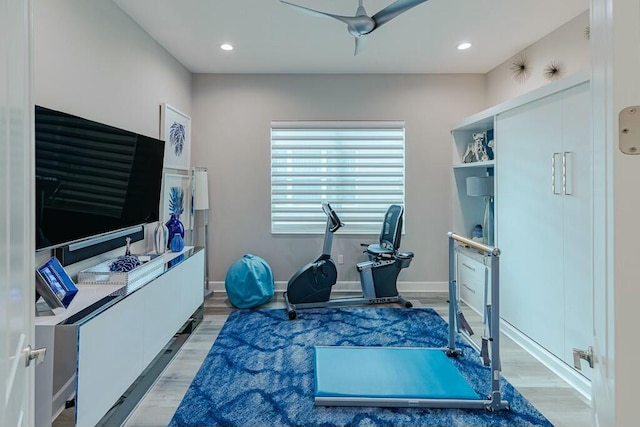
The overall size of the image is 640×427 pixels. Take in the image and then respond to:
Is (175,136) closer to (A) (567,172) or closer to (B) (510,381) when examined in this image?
(A) (567,172)

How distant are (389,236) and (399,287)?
87cm

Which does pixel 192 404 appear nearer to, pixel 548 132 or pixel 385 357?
pixel 385 357

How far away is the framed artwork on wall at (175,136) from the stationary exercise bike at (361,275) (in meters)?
1.72

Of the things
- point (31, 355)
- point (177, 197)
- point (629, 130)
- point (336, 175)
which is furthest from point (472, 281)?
point (31, 355)

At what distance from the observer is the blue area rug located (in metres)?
1.93

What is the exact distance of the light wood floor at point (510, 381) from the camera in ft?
6.39

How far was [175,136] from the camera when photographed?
3.65m

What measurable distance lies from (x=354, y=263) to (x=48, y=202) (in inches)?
129

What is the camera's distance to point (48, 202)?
172 cm

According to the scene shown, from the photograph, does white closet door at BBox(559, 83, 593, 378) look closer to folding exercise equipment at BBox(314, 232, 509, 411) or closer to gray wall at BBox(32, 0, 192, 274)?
folding exercise equipment at BBox(314, 232, 509, 411)

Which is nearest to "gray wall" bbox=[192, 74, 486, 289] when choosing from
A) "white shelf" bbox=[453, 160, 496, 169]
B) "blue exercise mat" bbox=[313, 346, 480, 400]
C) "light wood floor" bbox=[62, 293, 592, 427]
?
"white shelf" bbox=[453, 160, 496, 169]

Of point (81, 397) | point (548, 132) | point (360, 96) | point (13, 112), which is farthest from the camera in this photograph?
point (360, 96)

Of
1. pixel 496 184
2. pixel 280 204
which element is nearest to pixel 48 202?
pixel 280 204

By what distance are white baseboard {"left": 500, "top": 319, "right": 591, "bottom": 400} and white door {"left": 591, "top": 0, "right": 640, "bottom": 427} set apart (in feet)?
6.69
